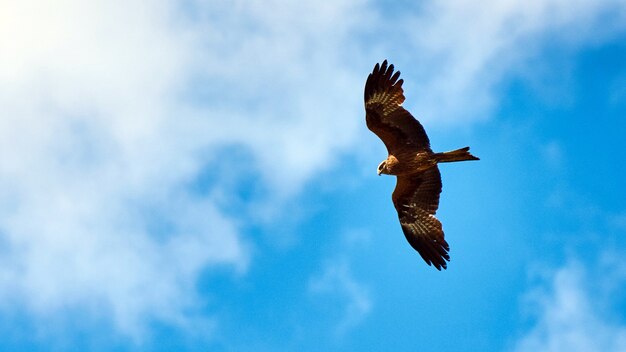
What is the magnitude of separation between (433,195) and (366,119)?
8.34ft

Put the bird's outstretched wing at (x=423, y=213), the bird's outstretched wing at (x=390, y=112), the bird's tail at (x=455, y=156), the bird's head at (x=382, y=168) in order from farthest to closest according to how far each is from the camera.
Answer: the bird's outstretched wing at (x=423, y=213) < the bird's head at (x=382, y=168) < the bird's outstretched wing at (x=390, y=112) < the bird's tail at (x=455, y=156)

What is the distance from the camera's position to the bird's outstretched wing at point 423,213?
18.6 metres

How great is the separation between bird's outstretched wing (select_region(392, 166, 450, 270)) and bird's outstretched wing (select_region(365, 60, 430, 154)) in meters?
1.13

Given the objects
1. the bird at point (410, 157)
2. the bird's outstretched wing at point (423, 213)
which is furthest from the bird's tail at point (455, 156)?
the bird's outstretched wing at point (423, 213)

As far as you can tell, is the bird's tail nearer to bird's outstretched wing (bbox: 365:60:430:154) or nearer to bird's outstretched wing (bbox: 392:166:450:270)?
bird's outstretched wing (bbox: 365:60:430:154)

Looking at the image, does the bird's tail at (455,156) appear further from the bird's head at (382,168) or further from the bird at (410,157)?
the bird's head at (382,168)

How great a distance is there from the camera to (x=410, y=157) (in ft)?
58.0

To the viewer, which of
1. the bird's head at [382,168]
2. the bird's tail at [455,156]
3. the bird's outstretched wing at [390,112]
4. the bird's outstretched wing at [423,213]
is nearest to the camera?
the bird's tail at [455,156]

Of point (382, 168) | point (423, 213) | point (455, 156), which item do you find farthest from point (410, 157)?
point (423, 213)

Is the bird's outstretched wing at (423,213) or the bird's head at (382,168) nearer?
the bird's head at (382,168)

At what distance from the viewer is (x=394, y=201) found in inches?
762

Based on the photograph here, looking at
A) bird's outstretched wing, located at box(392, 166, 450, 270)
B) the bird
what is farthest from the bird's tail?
bird's outstretched wing, located at box(392, 166, 450, 270)

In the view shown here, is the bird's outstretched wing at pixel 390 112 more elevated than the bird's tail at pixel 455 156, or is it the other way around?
the bird's outstretched wing at pixel 390 112

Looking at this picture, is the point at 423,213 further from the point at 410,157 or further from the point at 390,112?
the point at 390,112
